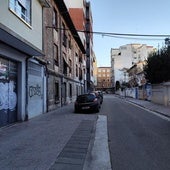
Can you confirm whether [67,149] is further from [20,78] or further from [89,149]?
[20,78]

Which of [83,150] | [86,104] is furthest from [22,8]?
[86,104]

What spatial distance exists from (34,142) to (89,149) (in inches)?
70.8

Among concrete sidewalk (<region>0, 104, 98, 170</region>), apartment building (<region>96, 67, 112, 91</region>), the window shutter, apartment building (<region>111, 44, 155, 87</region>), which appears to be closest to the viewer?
concrete sidewalk (<region>0, 104, 98, 170</region>)

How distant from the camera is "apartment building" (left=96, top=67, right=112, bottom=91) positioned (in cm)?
15625

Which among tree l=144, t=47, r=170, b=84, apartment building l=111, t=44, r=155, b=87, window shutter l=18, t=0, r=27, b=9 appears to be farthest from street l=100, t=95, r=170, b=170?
apartment building l=111, t=44, r=155, b=87

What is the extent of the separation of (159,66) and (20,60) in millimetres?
19439

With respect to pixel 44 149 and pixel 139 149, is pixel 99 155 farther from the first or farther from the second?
pixel 44 149

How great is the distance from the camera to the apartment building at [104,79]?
15625 centimetres

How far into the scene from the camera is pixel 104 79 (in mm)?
160500

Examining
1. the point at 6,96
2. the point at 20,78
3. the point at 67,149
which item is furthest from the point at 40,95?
the point at 67,149

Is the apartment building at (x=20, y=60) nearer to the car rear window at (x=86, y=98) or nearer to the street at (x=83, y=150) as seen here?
the street at (x=83, y=150)

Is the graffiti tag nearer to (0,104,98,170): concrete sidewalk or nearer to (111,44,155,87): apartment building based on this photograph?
(0,104,98,170): concrete sidewalk

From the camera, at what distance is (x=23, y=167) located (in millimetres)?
6121

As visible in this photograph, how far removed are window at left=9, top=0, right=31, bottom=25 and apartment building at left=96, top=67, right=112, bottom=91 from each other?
139 m
